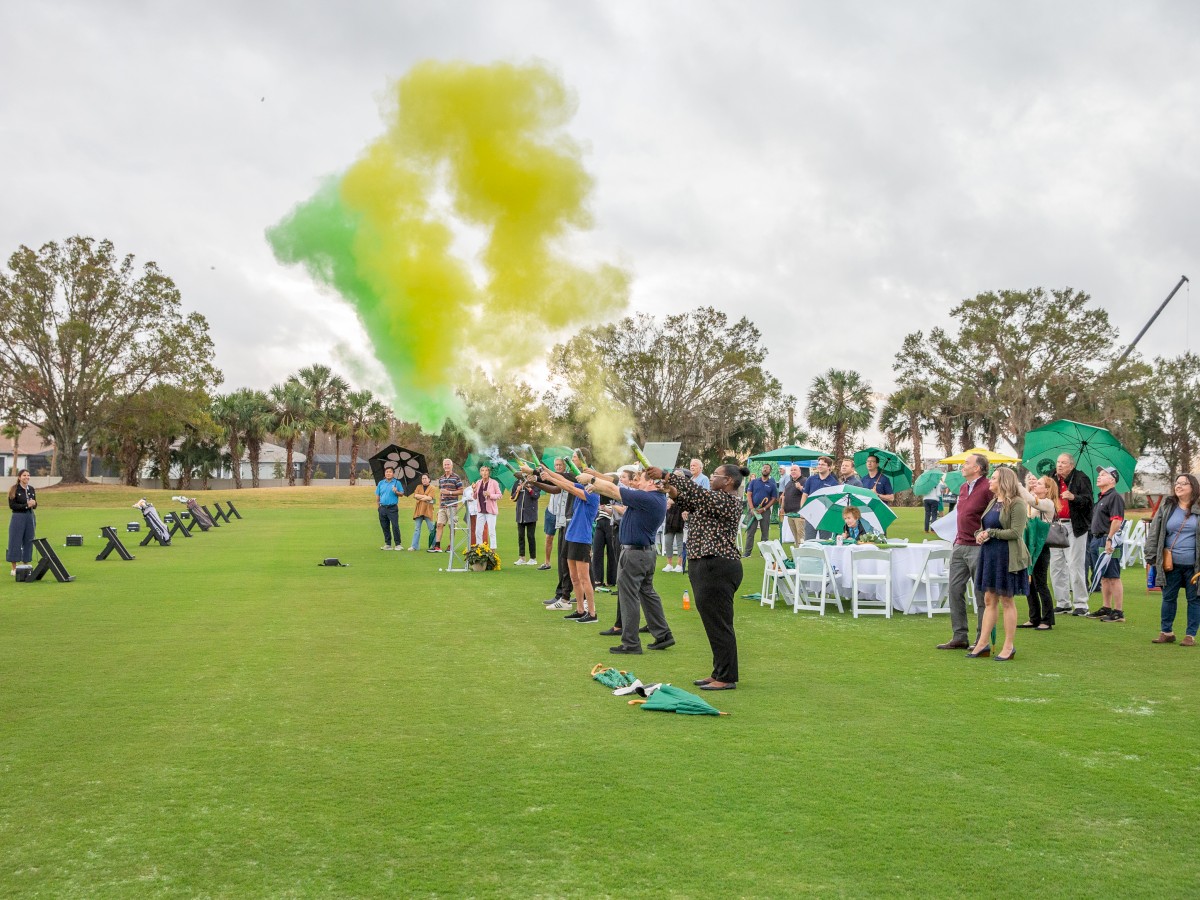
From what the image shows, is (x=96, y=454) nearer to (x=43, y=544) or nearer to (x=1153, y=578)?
(x=43, y=544)

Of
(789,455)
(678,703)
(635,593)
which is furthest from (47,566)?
(789,455)

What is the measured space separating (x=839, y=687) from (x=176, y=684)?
5401 millimetres

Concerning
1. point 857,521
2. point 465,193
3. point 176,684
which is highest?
point 465,193

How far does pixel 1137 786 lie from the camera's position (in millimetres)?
5297

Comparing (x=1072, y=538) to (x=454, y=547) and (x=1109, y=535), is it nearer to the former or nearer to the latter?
(x=1109, y=535)

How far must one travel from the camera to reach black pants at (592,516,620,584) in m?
13.4

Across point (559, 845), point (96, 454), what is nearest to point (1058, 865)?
point (559, 845)

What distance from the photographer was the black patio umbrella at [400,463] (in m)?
23.7

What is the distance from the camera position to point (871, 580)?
1230 centimetres

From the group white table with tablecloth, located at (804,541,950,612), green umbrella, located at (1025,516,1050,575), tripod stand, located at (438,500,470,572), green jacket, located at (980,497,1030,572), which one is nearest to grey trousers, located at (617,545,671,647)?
green jacket, located at (980,497,1030,572)

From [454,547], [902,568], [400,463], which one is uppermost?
[400,463]

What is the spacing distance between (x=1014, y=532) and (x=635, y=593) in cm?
366

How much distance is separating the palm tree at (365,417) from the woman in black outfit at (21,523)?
174 ft

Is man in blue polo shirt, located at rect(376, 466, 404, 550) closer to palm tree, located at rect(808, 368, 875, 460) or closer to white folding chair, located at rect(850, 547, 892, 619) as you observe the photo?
white folding chair, located at rect(850, 547, 892, 619)
